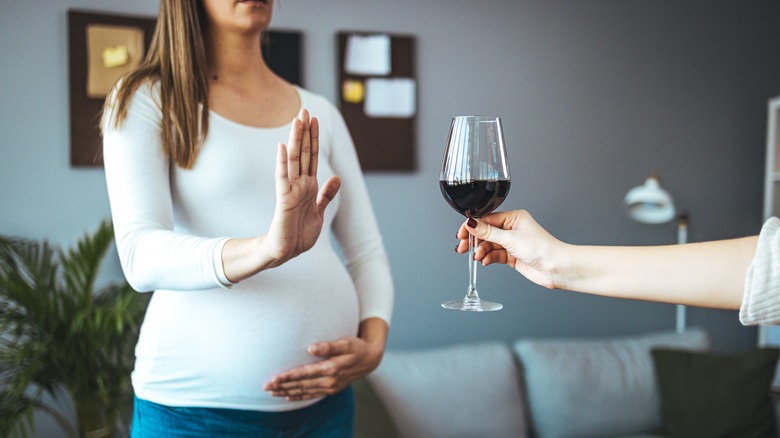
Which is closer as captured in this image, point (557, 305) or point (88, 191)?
point (88, 191)

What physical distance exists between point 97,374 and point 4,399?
0.27m

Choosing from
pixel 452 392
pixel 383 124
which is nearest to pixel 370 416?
pixel 452 392

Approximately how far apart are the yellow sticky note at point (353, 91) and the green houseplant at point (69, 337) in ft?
3.60

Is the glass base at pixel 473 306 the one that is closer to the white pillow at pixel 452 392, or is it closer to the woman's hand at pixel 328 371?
the woman's hand at pixel 328 371

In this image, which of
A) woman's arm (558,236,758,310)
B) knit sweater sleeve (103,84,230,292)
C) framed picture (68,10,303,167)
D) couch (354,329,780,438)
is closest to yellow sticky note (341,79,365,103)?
framed picture (68,10,303,167)

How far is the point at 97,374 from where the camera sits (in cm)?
229

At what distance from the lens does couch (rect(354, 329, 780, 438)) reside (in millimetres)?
2723

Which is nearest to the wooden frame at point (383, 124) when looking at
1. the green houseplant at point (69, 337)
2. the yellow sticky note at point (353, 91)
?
the yellow sticky note at point (353, 91)

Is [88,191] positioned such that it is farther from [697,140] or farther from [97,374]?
[697,140]

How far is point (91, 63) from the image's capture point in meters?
2.59

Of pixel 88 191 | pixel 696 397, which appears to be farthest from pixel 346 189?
pixel 696 397

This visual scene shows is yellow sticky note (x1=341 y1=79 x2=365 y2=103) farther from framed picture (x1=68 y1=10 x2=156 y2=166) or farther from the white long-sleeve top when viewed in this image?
the white long-sleeve top

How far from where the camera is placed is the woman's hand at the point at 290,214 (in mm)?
980

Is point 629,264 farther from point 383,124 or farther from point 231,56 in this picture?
point 383,124
